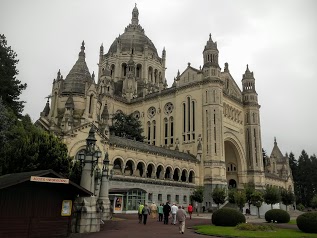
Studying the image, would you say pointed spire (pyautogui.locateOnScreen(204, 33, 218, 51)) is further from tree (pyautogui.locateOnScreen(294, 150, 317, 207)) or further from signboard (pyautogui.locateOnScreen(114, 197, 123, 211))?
tree (pyautogui.locateOnScreen(294, 150, 317, 207))

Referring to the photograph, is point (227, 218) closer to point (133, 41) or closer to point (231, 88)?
point (231, 88)

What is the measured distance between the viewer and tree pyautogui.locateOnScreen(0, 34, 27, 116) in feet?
116

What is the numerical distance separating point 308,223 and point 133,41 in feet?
234

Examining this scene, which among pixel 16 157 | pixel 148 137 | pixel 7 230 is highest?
pixel 148 137

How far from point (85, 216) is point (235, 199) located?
99.9ft

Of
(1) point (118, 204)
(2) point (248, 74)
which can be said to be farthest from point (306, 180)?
(1) point (118, 204)

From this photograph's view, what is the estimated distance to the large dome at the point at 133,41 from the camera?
83875mm

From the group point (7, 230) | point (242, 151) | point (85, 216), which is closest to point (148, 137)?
point (242, 151)

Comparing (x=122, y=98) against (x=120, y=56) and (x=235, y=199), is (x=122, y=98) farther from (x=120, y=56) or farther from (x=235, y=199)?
(x=235, y=199)

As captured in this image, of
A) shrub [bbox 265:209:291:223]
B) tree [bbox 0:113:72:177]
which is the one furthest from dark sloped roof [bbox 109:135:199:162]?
shrub [bbox 265:209:291:223]

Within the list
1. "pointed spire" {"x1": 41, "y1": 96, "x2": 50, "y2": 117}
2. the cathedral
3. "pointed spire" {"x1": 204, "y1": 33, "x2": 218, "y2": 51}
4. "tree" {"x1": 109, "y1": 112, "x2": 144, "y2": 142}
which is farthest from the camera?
"pointed spire" {"x1": 204, "y1": 33, "x2": 218, "y2": 51}

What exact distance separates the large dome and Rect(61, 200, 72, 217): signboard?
2740 inches

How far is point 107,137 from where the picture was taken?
41.2 m

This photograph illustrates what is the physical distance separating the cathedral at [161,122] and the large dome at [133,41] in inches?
10.7
